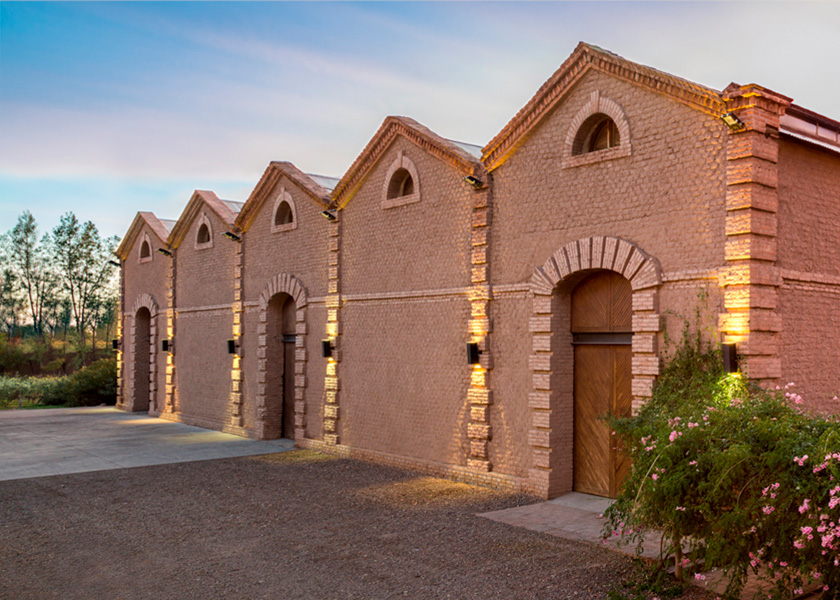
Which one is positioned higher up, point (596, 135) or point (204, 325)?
point (596, 135)

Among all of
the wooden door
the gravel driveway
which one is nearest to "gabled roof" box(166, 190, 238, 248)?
the wooden door

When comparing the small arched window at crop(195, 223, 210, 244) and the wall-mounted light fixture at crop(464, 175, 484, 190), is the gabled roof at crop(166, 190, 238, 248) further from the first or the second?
the wall-mounted light fixture at crop(464, 175, 484, 190)

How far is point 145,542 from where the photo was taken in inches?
376

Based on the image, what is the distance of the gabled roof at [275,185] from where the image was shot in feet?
57.0

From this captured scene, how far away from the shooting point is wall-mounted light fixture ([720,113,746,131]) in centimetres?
952

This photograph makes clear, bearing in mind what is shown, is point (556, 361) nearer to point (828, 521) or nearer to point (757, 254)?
point (757, 254)

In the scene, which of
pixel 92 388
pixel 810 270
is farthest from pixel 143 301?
pixel 810 270

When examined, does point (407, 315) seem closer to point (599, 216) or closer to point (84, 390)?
point (599, 216)

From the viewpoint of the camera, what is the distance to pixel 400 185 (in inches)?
608

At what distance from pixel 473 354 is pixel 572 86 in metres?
4.65

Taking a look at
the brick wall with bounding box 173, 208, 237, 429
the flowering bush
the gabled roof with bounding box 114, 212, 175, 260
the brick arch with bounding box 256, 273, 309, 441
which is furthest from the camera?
the gabled roof with bounding box 114, 212, 175, 260

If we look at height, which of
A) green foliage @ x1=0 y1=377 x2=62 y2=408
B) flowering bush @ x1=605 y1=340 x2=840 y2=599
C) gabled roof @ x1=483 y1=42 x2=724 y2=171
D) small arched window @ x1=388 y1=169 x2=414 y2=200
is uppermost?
gabled roof @ x1=483 y1=42 x2=724 y2=171

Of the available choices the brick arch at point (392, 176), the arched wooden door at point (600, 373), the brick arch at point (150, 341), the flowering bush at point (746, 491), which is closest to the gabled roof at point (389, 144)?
the brick arch at point (392, 176)

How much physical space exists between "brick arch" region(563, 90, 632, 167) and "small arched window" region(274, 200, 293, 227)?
29.0ft
